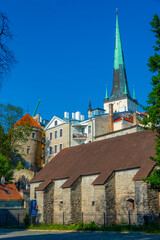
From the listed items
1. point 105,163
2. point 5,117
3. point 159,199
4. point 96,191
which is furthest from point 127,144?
point 5,117

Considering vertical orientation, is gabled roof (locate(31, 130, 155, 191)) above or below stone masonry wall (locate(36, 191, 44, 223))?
above

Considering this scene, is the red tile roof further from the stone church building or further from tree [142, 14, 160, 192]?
tree [142, 14, 160, 192]

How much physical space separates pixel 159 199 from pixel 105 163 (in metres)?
7.81

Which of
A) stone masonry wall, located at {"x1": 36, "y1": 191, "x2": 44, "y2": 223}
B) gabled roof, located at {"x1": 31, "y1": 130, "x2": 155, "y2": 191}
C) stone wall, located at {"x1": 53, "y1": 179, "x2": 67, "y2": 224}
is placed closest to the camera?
gabled roof, located at {"x1": 31, "y1": 130, "x2": 155, "y2": 191}

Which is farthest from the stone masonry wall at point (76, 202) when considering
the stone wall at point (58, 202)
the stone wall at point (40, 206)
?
the stone wall at point (40, 206)

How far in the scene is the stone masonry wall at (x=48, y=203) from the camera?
34141mm

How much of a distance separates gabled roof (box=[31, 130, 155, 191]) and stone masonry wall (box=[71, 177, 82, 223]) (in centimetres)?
64

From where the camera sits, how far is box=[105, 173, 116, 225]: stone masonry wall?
1048 inches

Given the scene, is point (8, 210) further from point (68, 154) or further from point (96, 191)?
point (96, 191)

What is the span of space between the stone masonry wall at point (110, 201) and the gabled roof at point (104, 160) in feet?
1.98

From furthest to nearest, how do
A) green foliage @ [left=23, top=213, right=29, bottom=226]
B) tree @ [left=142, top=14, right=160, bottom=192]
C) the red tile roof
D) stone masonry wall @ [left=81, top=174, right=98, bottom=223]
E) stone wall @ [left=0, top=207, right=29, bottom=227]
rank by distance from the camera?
the red tile roof
green foliage @ [left=23, top=213, right=29, bottom=226]
stone wall @ [left=0, top=207, right=29, bottom=227]
stone masonry wall @ [left=81, top=174, right=98, bottom=223]
tree @ [left=142, top=14, right=160, bottom=192]

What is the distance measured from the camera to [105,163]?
3055 centimetres

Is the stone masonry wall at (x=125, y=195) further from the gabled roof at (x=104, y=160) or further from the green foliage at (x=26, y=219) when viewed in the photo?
the green foliage at (x=26, y=219)

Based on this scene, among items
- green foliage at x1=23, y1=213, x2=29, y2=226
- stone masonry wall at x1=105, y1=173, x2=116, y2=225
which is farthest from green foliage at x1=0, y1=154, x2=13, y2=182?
stone masonry wall at x1=105, y1=173, x2=116, y2=225
